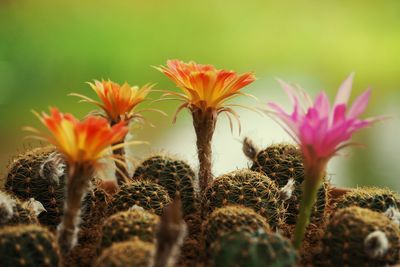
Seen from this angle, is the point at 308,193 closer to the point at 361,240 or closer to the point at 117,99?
the point at 361,240

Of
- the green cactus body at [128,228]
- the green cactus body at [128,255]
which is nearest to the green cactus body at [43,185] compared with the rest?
the green cactus body at [128,228]

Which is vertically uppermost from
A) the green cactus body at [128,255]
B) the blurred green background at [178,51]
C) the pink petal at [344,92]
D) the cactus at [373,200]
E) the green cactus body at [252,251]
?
the blurred green background at [178,51]

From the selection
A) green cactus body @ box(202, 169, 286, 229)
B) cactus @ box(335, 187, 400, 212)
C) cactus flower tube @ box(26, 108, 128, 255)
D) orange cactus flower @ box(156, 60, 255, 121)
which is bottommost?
cactus flower tube @ box(26, 108, 128, 255)

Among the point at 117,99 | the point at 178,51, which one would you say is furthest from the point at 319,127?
the point at 178,51

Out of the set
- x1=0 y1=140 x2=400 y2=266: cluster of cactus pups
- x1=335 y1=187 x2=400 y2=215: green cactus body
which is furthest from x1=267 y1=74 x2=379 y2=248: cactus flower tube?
x1=335 y1=187 x2=400 y2=215: green cactus body

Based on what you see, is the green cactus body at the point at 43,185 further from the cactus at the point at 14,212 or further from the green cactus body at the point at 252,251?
the green cactus body at the point at 252,251

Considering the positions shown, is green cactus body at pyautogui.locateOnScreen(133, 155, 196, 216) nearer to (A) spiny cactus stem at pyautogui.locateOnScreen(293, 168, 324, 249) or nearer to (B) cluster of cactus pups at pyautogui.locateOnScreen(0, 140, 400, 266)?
(B) cluster of cactus pups at pyautogui.locateOnScreen(0, 140, 400, 266)
